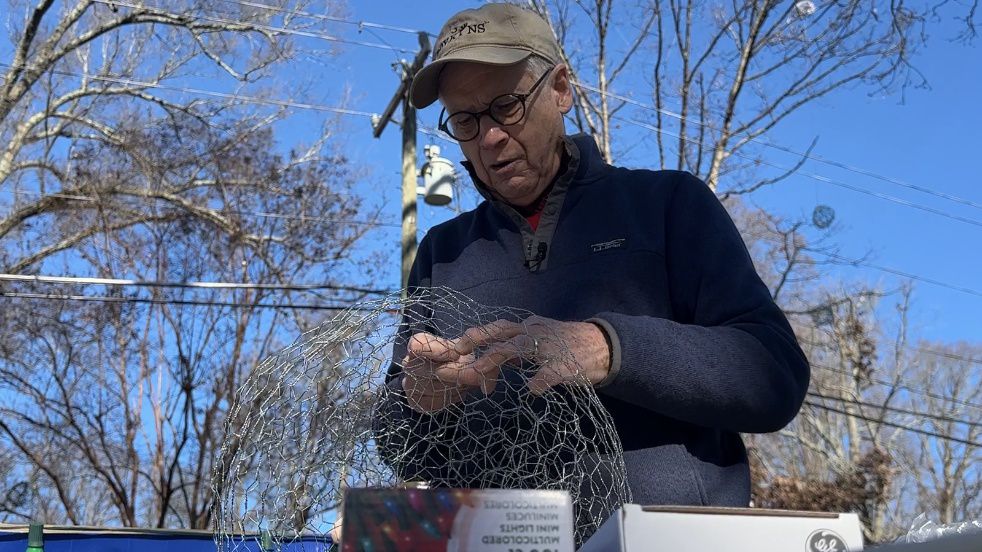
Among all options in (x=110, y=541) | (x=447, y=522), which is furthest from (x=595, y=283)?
(x=110, y=541)

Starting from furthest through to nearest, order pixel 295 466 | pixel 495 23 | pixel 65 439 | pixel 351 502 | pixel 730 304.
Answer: pixel 65 439 < pixel 495 23 < pixel 730 304 < pixel 295 466 < pixel 351 502

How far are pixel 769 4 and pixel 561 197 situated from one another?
13.9m

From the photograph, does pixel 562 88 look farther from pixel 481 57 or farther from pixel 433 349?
pixel 433 349

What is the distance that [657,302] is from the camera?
167 centimetres

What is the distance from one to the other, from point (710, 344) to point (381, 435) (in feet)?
1.92

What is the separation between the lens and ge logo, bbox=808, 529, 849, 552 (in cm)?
98

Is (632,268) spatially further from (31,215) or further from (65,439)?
(31,215)

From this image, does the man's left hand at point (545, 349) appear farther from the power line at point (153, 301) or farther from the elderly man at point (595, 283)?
the power line at point (153, 301)

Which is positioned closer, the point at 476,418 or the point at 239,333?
the point at 476,418

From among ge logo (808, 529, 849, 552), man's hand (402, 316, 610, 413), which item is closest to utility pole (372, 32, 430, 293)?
man's hand (402, 316, 610, 413)

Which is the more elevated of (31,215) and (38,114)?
(38,114)

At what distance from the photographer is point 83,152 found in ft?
45.7

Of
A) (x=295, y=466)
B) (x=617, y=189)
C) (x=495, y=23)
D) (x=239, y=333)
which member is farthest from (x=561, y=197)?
(x=239, y=333)

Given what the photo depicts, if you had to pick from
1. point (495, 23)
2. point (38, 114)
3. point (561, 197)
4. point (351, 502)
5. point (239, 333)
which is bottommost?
point (351, 502)
